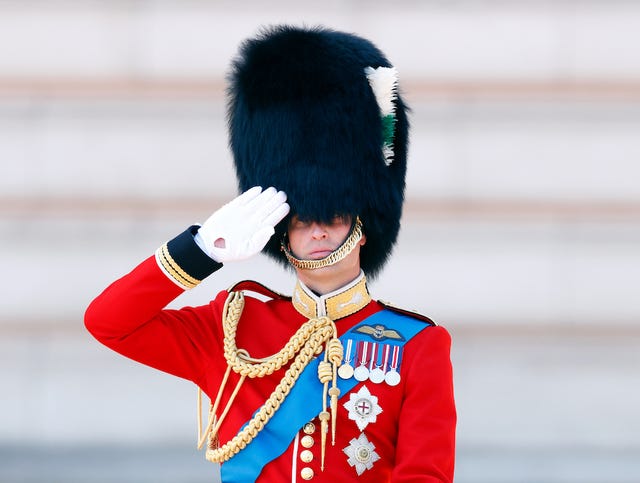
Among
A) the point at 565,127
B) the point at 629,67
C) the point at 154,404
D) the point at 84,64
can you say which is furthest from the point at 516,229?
the point at 84,64

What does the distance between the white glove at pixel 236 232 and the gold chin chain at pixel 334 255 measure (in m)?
0.11

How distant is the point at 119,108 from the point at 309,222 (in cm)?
152

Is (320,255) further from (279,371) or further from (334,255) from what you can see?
(279,371)

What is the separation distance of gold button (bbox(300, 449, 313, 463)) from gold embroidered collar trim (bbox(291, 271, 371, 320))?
24 centimetres

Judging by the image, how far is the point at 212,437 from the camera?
194 cm

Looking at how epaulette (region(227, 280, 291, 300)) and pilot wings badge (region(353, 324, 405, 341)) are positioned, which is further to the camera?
epaulette (region(227, 280, 291, 300))

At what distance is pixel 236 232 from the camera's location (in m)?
1.77

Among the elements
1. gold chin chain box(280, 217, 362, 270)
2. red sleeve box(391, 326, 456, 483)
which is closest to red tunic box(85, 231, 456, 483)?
red sleeve box(391, 326, 456, 483)

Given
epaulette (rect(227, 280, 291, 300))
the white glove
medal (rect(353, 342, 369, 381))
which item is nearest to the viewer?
the white glove

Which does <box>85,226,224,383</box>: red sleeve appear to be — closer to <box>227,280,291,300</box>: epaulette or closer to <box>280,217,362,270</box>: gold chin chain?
<box>227,280,291,300</box>: epaulette

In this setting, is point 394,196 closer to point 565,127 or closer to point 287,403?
point 287,403

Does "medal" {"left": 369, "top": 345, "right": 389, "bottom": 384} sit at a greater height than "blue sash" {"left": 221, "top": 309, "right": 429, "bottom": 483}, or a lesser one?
greater

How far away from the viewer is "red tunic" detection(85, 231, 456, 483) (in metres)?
1.79

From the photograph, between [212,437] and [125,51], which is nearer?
[212,437]
